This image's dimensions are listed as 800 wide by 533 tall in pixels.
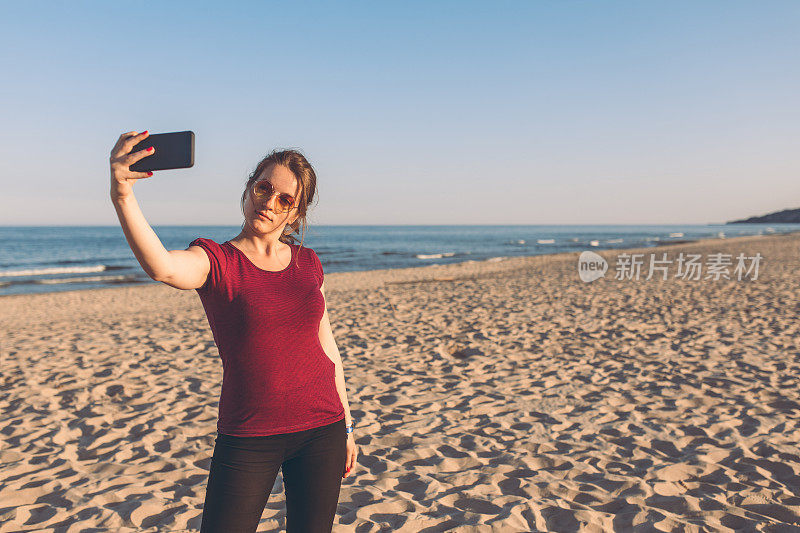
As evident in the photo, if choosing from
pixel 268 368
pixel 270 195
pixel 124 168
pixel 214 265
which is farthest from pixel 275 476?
pixel 124 168

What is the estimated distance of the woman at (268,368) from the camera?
168 cm

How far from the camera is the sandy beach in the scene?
3309 mm

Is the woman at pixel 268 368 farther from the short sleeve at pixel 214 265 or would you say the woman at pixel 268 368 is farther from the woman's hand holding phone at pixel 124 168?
the woman's hand holding phone at pixel 124 168

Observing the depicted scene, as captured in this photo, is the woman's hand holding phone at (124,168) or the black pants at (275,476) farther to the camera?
the black pants at (275,476)

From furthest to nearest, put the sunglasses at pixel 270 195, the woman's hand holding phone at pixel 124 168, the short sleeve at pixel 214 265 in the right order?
the sunglasses at pixel 270 195 < the short sleeve at pixel 214 265 < the woman's hand holding phone at pixel 124 168

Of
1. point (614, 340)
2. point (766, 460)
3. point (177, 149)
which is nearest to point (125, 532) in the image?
point (177, 149)

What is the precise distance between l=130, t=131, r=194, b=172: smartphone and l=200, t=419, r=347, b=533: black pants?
0.91 metres

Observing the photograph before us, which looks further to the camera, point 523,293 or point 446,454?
point 523,293

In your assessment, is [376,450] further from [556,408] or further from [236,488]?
[236,488]

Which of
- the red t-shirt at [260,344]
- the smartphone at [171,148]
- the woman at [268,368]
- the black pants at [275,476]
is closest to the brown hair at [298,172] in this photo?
the woman at [268,368]

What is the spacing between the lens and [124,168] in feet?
4.36

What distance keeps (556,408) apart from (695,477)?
61.4 inches

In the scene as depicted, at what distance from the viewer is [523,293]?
13.6 m

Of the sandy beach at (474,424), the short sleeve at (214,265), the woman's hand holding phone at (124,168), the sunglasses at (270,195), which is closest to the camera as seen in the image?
the woman's hand holding phone at (124,168)
